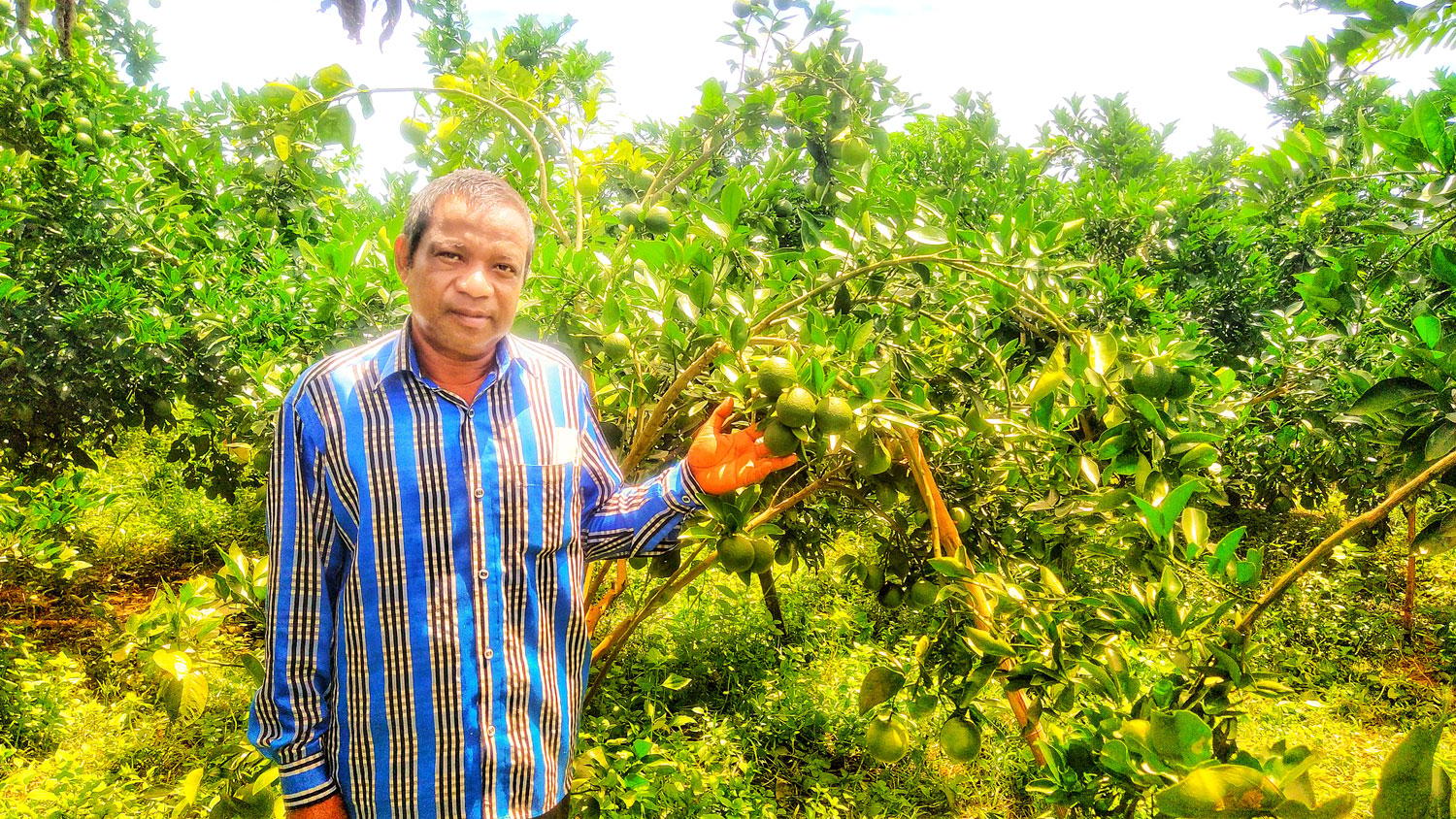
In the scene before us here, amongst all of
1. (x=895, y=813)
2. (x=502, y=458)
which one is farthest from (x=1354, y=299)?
(x=895, y=813)

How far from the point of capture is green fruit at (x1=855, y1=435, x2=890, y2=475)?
1.17 m

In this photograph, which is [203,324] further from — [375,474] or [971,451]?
[971,451]

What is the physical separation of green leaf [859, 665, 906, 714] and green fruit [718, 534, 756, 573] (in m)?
0.32

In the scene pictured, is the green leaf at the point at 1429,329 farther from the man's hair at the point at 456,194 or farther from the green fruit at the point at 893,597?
Result: the man's hair at the point at 456,194

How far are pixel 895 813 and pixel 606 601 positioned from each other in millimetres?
1244

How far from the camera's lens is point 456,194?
1147 mm

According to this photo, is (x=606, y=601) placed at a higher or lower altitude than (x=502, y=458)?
lower

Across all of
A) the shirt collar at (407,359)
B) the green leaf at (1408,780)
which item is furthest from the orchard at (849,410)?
the shirt collar at (407,359)

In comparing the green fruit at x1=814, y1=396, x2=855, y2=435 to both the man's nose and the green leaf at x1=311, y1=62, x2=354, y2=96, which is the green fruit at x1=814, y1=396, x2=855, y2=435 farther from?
the green leaf at x1=311, y1=62, x2=354, y2=96

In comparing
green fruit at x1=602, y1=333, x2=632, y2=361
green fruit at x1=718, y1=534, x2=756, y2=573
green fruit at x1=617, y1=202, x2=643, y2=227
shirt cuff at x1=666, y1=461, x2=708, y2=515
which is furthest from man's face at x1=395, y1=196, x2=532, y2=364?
green fruit at x1=617, y1=202, x2=643, y2=227

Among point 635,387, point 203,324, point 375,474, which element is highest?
point 203,324

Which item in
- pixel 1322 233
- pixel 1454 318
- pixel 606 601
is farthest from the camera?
pixel 1322 233

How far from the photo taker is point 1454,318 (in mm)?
1610

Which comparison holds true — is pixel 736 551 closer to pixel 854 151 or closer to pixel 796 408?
pixel 796 408
